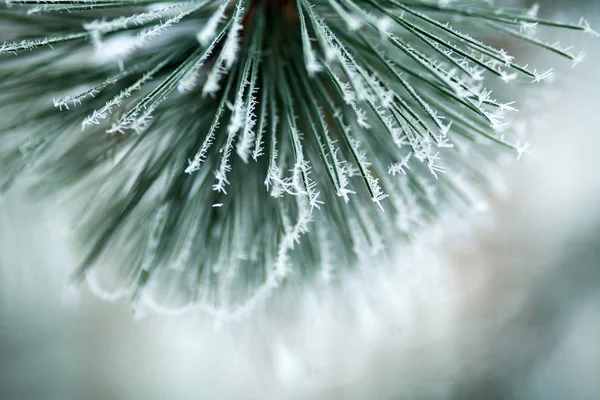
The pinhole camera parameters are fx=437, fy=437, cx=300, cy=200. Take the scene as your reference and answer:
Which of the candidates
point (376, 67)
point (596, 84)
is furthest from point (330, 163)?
point (596, 84)

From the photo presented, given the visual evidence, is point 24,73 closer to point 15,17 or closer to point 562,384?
point 15,17

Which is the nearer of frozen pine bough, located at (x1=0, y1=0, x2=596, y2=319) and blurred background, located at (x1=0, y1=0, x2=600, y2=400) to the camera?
frozen pine bough, located at (x1=0, y1=0, x2=596, y2=319)

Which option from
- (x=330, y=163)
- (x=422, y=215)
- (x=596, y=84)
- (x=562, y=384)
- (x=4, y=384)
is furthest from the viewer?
(x=562, y=384)

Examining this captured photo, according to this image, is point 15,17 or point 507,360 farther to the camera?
point 507,360

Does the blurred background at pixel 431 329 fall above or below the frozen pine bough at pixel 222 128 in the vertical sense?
above

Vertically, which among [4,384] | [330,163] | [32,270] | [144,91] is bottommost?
[330,163]

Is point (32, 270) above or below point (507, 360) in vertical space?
above

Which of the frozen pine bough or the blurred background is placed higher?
the blurred background

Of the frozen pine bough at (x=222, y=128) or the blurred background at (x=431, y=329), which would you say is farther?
the blurred background at (x=431, y=329)
